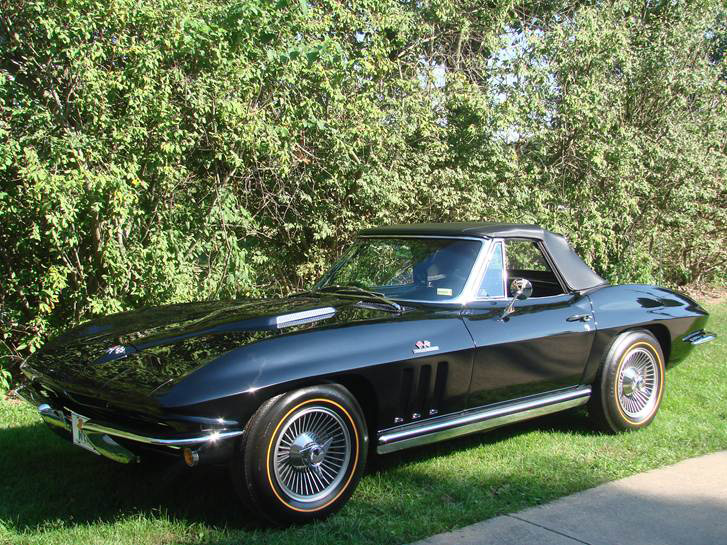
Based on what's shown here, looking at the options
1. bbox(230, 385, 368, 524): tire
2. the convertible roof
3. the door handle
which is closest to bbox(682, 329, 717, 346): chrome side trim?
the convertible roof

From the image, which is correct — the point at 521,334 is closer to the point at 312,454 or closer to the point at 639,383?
the point at 639,383

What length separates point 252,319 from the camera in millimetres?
3996

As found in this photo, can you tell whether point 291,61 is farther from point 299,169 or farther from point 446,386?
point 446,386

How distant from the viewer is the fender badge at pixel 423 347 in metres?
3.96

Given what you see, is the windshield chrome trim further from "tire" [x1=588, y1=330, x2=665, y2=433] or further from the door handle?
"tire" [x1=588, y1=330, x2=665, y2=433]

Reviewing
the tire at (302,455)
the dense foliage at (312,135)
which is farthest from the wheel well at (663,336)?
the dense foliage at (312,135)

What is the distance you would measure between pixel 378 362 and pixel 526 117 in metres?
6.48

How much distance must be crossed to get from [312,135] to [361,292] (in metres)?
3.20

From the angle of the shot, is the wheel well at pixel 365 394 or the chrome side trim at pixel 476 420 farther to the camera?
the chrome side trim at pixel 476 420

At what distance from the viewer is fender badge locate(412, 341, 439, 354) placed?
396cm

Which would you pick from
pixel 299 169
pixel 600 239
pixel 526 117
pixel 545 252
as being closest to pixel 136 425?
pixel 545 252

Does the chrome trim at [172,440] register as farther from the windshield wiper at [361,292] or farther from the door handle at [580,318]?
the door handle at [580,318]

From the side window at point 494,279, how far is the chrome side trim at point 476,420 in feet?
2.40

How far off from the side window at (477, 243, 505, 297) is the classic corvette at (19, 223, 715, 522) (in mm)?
13
